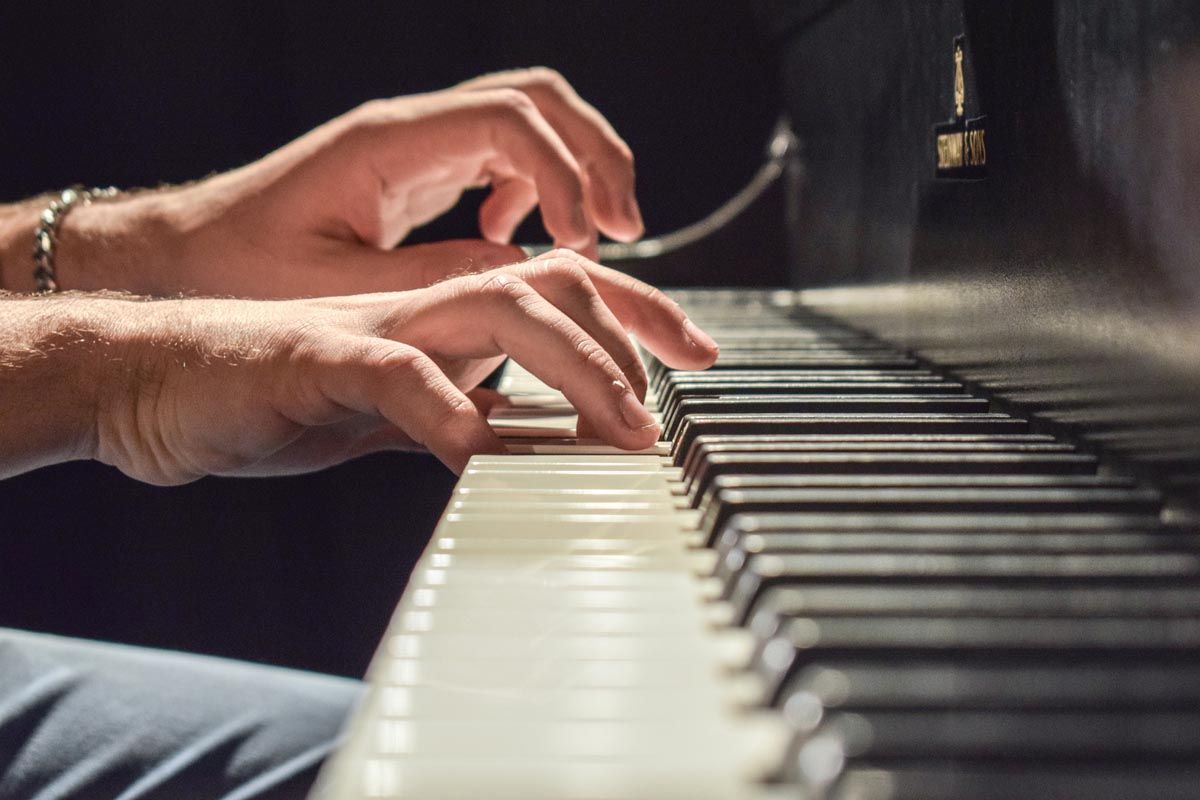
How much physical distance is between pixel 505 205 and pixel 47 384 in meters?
0.60

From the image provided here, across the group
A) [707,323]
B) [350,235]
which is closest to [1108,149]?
[707,323]

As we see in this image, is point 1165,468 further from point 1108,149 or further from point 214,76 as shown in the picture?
point 214,76

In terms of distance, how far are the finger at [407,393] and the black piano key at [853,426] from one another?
0.13m

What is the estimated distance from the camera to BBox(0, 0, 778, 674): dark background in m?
2.04

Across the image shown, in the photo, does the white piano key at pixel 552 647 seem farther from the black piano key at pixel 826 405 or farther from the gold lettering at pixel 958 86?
the gold lettering at pixel 958 86

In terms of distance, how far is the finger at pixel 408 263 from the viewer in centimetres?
121

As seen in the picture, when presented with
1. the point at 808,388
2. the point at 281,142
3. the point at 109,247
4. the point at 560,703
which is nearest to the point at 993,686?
the point at 560,703

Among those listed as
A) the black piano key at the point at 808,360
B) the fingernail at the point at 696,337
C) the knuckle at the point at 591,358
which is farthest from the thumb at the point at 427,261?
the knuckle at the point at 591,358

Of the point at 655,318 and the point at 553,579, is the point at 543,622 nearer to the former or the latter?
the point at 553,579

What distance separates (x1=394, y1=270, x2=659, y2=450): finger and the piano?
3 cm

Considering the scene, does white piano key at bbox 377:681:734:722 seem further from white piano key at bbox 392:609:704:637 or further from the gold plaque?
the gold plaque

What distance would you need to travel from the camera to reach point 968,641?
43 centimetres

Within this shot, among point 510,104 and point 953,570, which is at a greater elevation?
point 510,104

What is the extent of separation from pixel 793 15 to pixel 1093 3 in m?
0.98
